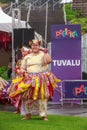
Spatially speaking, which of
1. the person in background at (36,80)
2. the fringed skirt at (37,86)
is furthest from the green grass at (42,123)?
the fringed skirt at (37,86)

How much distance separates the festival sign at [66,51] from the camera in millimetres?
17984

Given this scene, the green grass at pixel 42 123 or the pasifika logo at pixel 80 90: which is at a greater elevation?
the pasifika logo at pixel 80 90

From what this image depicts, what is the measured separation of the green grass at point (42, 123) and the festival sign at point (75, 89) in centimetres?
373

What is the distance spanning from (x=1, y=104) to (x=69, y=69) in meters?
2.56

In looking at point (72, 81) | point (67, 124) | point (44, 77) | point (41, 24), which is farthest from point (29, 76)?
point (41, 24)

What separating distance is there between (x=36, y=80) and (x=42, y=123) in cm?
95

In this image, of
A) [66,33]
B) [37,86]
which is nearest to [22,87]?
[37,86]

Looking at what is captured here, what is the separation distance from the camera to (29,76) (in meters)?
13.0

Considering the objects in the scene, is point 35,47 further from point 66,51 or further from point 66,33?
point 66,51

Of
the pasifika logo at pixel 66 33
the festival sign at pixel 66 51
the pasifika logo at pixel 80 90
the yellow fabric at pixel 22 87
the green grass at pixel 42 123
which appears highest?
the pasifika logo at pixel 66 33

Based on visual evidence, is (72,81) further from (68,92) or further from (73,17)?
(73,17)

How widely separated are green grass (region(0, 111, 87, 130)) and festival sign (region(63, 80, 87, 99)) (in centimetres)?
373

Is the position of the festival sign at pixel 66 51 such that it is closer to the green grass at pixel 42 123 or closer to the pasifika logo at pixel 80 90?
the pasifika logo at pixel 80 90

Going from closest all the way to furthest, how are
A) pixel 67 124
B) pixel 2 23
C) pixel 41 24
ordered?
1. pixel 67 124
2. pixel 2 23
3. pixel 41 24
